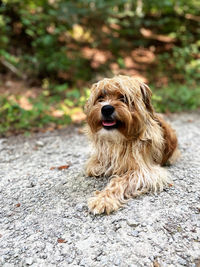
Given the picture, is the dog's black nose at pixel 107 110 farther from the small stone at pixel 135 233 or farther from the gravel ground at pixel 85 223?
the small stone at pixel 135 233

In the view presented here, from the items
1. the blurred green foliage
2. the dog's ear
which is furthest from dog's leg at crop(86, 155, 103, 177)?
the blurred green foliage

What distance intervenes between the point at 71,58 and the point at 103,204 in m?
7.92

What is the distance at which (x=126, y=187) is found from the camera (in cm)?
361

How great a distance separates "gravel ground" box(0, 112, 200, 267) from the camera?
2666 mm

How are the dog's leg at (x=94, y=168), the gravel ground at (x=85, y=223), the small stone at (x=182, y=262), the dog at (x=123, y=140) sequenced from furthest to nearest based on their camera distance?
the dog's leg at (x=94, y=168) < the dog at (x=123, y=140) < the gravel ground at (x=85, y=223) < the small stone at (x=182, y=262)

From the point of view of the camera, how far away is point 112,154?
3.85 metres

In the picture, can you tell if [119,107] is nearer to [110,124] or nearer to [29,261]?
[110,124]

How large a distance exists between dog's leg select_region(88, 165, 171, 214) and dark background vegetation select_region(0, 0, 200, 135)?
145 inches

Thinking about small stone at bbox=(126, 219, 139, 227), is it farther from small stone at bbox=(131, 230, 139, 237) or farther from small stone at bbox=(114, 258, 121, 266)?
small stone at bbox=(114, 258, 121, 266)

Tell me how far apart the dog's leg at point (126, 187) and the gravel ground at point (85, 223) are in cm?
10

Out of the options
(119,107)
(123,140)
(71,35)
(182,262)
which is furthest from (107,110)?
(71,35)

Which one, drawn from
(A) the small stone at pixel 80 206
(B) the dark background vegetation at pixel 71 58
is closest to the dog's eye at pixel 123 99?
(A) the small stone at pixel 80 206

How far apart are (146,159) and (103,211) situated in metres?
1.05

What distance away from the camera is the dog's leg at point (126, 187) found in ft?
10.8
